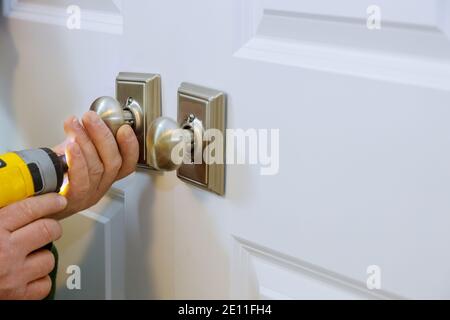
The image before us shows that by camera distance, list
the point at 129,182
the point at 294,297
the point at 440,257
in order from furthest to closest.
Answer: the point at 129,182 < the point at 294,297 < the point at 440,257

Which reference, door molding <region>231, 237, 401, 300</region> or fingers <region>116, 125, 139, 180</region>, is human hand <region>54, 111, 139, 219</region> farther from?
door molding <region>231, 237, 401, 300</region>

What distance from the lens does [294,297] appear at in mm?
607

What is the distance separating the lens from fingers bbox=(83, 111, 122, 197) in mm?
618

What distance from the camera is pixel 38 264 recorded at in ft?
2.13

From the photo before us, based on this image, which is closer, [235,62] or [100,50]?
[235,62]

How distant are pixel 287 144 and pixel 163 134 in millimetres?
108

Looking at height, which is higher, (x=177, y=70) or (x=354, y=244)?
(x=177, y=70)

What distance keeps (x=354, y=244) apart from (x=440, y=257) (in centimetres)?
7

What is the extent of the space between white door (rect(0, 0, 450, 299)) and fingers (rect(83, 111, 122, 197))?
2.0 inches

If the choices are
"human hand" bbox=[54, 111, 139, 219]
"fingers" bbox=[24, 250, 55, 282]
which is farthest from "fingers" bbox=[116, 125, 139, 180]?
"fingers" bbox=[24, 250, 55, 282]

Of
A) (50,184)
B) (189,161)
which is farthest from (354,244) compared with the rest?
(50,184)

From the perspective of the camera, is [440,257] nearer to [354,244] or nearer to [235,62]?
[354,244]

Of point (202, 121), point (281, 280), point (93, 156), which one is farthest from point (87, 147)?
point (281, 280)

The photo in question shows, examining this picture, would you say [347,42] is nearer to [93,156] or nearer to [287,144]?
[287,144]
